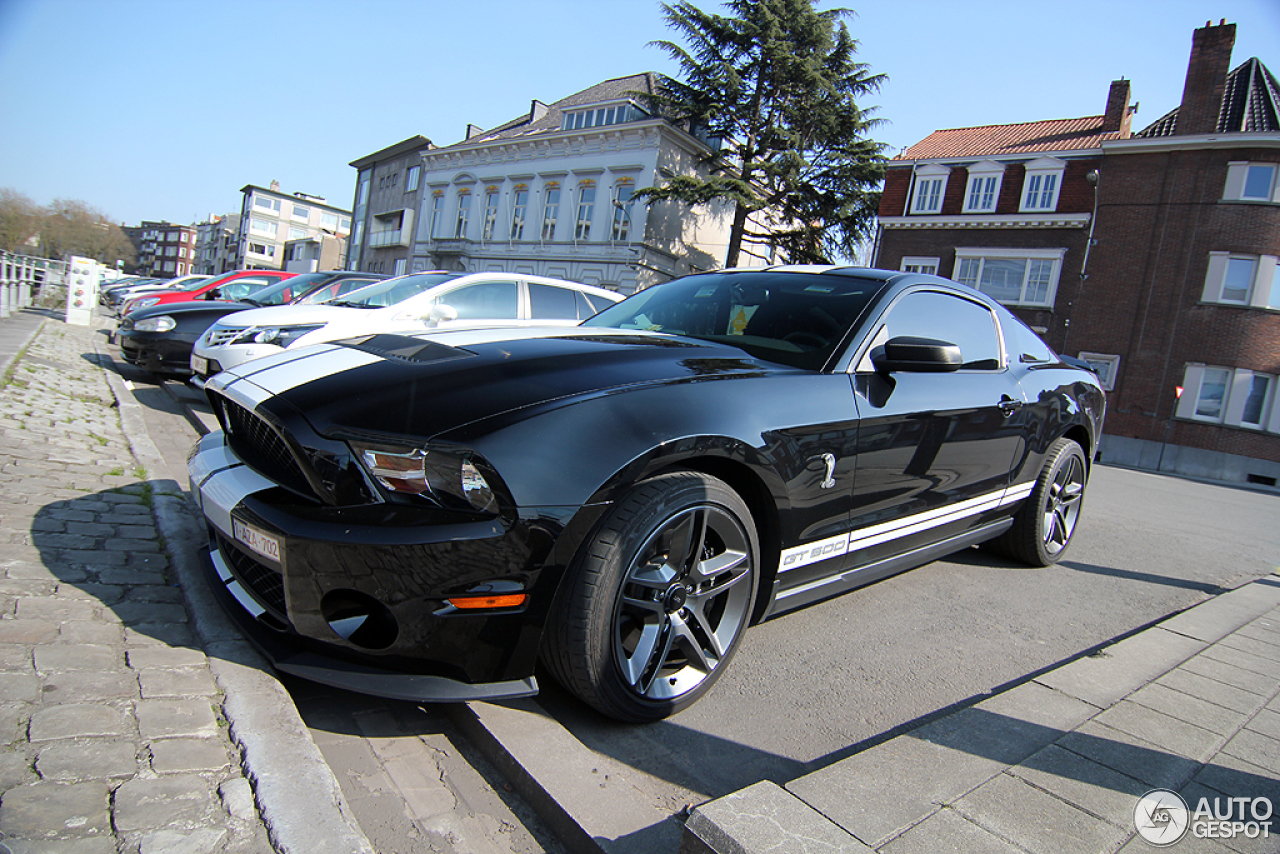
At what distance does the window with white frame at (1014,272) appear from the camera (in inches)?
1019

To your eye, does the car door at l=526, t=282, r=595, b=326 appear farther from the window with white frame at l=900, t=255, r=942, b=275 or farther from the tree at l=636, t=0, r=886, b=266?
the window with white frame at l=900, t=255, r=942, b=275

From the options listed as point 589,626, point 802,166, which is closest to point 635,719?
point 589,626

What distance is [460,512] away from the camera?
1.79m

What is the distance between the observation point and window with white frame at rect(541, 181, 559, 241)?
32938 mm

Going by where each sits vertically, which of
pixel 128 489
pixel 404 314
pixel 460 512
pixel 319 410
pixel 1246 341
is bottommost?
pixel 128 489

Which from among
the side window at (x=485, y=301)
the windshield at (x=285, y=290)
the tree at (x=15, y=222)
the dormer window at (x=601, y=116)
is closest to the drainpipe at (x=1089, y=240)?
the dormer window at (x=601, y=116)

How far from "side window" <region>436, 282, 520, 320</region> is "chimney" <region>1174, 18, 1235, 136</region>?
27001mm

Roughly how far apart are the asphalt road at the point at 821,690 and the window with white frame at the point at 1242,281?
2292 cm

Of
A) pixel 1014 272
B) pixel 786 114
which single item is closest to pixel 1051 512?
pixel 786 114

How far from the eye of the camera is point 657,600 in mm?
2074

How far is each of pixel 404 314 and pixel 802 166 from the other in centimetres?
2104

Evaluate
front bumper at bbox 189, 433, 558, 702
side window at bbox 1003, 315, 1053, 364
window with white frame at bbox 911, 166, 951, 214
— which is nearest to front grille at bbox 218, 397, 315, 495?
front bumper at bbox 189, 433, 558, 702

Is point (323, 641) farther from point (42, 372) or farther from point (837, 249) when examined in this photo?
point (837, 249)

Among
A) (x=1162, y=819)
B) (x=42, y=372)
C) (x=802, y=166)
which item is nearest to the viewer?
(x=1162, y=819)
